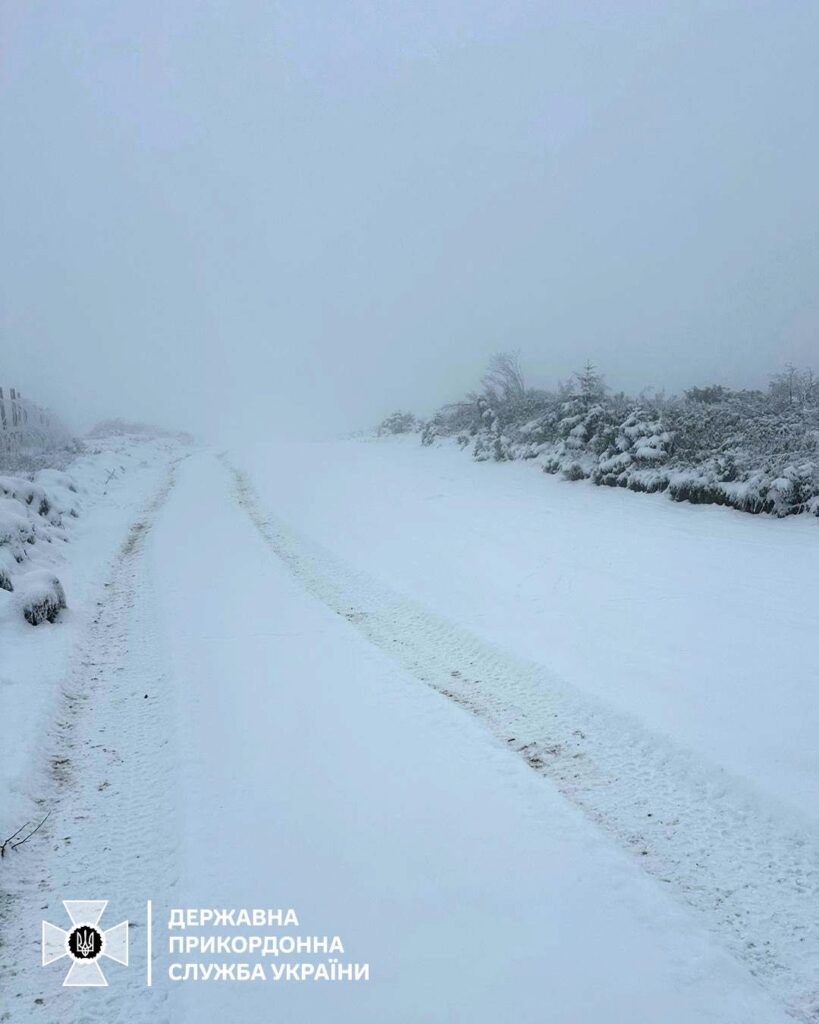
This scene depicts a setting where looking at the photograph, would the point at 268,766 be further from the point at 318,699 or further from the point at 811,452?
the point at 811,452

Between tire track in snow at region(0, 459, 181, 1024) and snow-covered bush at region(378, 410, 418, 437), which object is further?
snow-covered bush at region(378, 410, 418, 437)

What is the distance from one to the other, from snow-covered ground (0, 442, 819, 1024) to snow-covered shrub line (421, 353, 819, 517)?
206 cm

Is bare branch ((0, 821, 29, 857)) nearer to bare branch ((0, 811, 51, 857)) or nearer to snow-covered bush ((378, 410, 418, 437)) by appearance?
bare branch ((0, 811, 51, 857))

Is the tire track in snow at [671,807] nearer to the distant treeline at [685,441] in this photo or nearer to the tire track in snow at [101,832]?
the tire track in snow at [101,832]

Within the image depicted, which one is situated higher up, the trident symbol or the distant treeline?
the distant treeline

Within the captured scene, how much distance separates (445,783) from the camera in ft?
12.4

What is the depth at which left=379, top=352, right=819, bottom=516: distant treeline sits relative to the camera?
10.4 meters

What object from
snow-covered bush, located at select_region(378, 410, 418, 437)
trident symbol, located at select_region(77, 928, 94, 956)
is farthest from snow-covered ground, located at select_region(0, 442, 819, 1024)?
snow-covered bush, located at select_region(378, 410, 418, 437)

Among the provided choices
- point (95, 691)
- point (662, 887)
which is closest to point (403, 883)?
point (662, 887)

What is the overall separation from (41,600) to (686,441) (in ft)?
41.2

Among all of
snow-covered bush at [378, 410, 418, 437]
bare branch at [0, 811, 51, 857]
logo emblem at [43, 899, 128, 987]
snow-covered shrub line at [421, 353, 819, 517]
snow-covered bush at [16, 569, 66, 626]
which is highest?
snow-covered bush at [378, 410, 418, 437]

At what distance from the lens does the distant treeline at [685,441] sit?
409 inches

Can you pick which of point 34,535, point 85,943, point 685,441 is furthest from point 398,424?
point 85,943

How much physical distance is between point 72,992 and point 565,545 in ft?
26.9
